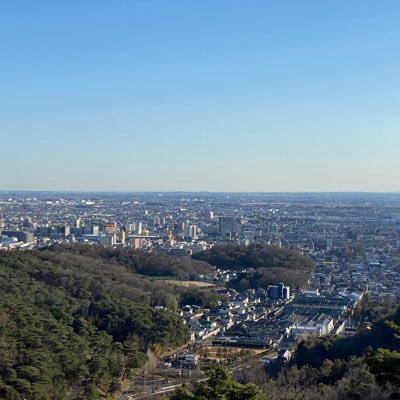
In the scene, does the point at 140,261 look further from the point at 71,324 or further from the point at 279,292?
the point at 71,324

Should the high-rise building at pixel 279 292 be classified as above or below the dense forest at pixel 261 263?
below

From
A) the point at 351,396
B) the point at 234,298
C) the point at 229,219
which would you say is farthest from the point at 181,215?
the point at 351,396

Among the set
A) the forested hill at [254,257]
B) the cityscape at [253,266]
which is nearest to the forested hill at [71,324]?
the cityscape at [253,266]

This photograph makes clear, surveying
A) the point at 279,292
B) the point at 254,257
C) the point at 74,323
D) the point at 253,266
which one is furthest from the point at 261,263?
the point at 74,323

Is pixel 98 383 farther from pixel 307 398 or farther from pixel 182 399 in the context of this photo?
pixel 182 399

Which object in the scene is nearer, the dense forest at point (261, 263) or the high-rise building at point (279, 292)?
the high-rise building at point (279, 292)

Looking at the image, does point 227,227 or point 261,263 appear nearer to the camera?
point 261,263

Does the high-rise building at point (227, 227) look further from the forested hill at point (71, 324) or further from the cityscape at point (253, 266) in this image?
the forested hill at point (71, 324)
